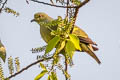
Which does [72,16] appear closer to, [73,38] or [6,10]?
[73,38]

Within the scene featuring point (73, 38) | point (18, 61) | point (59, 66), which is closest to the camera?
point (73, 38)

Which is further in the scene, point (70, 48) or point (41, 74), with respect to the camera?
point (41, 74)

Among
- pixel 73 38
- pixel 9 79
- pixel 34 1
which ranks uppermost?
pixel 34 1

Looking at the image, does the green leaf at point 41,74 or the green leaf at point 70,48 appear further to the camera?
the green leaf at point 41,74

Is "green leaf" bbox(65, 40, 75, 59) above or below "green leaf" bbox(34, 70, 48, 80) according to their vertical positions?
above

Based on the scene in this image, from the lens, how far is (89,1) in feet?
8.32

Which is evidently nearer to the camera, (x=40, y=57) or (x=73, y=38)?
(x=73, y=38)

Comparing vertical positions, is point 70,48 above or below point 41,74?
above

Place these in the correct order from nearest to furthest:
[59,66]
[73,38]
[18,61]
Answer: [73,38] → [59,66] → [18,61]

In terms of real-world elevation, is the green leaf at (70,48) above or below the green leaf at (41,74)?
above

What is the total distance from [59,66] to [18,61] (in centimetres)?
39

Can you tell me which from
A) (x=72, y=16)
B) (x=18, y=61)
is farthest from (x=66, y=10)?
(x=18, y=61)

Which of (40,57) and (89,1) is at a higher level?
(89,1)

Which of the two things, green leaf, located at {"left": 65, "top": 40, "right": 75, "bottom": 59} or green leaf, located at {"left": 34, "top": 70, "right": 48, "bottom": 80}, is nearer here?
green leaf, located at {"left": 65, "top": 40, "right": 75, "bottom": 59}
